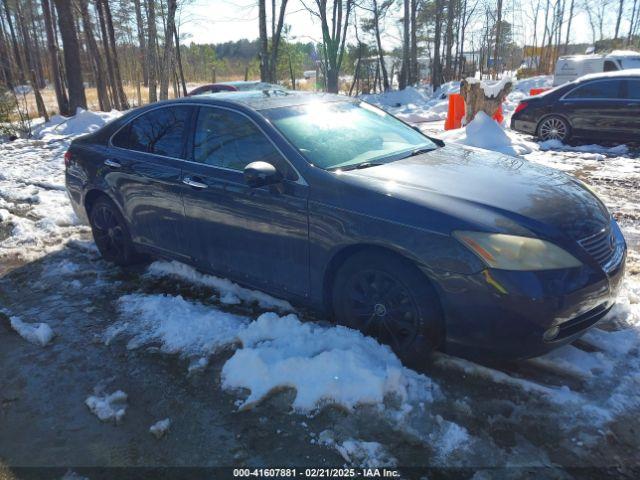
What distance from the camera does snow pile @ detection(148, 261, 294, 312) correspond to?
394cm

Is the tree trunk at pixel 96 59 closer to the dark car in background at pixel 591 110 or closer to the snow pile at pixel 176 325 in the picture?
the dark car in background at pixel 591 110

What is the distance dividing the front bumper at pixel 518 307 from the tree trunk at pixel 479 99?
878 cm

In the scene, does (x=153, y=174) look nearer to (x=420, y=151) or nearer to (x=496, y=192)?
(x=420, y=151)

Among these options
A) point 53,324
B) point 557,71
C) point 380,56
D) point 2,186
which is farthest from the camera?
point 380,56

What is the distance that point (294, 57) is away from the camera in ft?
134

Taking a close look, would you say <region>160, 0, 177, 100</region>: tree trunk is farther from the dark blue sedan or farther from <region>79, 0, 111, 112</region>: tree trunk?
the dark blue sedan

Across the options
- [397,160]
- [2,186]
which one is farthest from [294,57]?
[397,160]

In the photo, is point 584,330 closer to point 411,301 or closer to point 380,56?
point 411,301

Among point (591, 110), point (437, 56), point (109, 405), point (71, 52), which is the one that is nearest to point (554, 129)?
point (591, 110)

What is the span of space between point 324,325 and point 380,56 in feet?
94.7

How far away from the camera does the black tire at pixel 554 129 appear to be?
1045 centimetres

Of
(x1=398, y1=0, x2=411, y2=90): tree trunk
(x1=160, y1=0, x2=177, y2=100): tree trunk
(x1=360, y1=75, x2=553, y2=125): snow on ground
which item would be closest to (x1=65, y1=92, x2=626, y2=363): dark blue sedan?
(x1=160, y1=0, x2=177, y2=100): tree trunk

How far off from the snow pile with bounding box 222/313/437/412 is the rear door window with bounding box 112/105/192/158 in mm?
1781

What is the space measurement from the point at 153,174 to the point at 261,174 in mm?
1387
